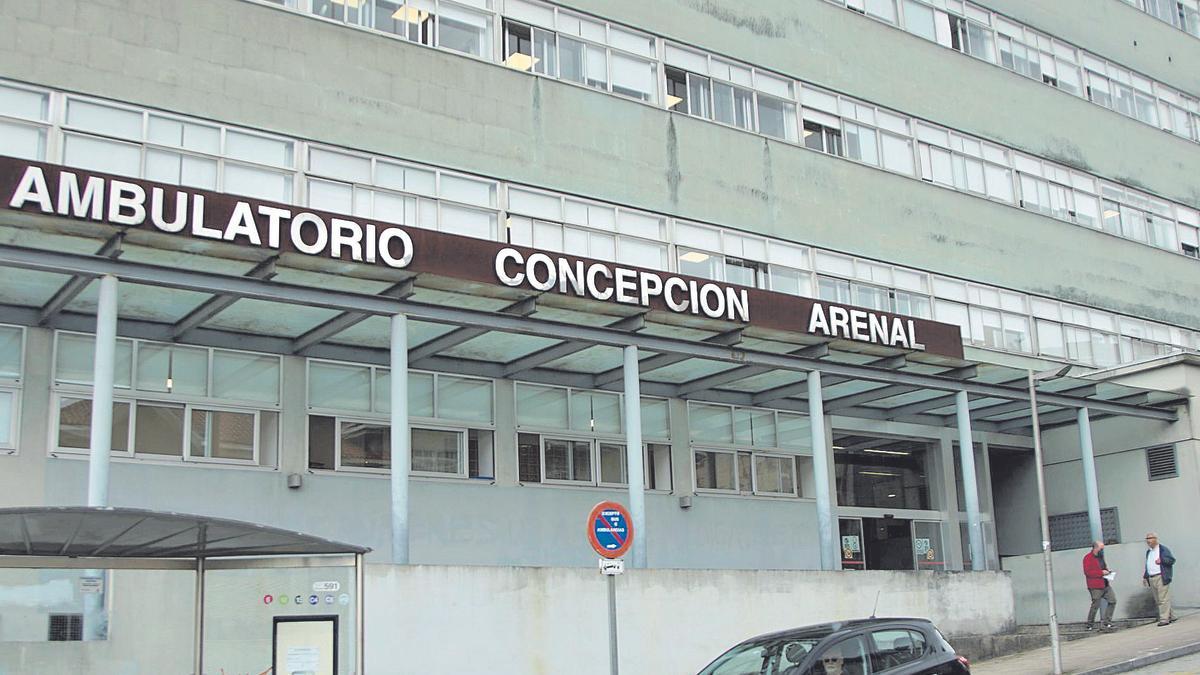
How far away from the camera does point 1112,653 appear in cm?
2011

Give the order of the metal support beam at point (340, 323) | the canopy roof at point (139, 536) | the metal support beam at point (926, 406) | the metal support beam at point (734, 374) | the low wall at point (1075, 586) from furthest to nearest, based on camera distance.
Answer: the metal support beam at point (926, 406)
the low wall at point (1075, 586)
the metal support beam at point (734, 374)
the metal support beam at point (340, 323)
the canopy roof at point (139, 536)

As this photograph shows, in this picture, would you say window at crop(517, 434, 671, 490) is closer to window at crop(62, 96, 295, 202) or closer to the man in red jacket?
window at crop(62, 96, 295, 202)

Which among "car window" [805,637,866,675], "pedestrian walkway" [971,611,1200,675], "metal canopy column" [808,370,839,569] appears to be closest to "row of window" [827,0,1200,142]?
"metal canopy column" [808,370,839,569]

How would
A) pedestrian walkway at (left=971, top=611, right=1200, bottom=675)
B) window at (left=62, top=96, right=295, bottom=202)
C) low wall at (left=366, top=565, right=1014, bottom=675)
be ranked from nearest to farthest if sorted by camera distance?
low wall at (left=366, top=565, right=1014, bottom=675) < window at (left=62, top=96, right=295, bottom=202) < pedestrian walkway at (left=971, top=611, right=1200, bottom=675)

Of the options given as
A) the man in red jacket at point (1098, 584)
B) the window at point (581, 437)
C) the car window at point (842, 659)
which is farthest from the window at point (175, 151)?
the man in red jacket at point (1098, 584)

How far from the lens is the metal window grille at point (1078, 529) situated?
30047mm

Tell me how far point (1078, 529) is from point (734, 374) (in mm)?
13169

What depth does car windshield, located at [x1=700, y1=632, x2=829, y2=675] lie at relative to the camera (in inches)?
511

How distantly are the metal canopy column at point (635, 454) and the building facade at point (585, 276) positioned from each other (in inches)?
7.9

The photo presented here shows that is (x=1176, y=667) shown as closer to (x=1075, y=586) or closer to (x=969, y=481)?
(x=969, y=481)

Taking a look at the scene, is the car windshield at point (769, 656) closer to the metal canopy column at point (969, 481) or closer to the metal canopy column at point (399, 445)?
the metal canopy column at point (399, 445)

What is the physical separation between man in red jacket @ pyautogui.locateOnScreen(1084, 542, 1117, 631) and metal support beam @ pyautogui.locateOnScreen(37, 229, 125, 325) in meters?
18.3

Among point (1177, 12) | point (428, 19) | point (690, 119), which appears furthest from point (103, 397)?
point (1177, 12)

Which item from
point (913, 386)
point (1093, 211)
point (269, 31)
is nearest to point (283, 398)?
point (269, 31)
